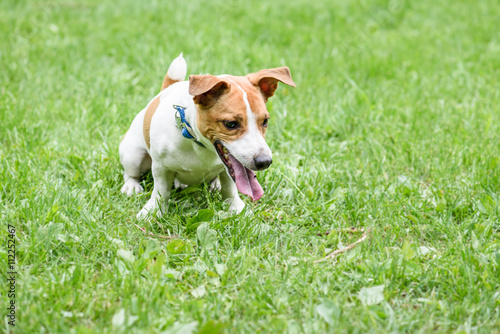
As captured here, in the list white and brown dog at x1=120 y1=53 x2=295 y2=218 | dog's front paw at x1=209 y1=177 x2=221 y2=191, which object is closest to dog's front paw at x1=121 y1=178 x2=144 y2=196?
white and brown dog at x1=120 y1=53 x2=295 y2=218

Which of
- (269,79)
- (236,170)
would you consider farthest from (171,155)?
(269,79)

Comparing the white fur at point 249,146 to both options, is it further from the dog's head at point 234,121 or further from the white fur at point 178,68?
the white fur at point 178,68

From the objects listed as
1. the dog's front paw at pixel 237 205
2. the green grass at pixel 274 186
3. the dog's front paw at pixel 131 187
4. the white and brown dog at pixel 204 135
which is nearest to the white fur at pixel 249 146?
the white and brown dog at pixel 204 135

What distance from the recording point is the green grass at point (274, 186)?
95.8 inches

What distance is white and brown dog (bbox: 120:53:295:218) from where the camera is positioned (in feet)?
9.09

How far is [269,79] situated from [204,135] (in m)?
0.51

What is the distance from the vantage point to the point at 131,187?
364 cm

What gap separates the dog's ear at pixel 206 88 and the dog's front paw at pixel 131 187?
1.03 meters

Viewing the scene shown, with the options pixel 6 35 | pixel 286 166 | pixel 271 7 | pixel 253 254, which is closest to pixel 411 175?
pixel 286 166

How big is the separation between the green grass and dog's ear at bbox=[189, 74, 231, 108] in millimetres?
726

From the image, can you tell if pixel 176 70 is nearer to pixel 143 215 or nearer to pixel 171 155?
pixel 171 155

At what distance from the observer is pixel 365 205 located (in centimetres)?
341

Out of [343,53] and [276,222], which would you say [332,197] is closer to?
[276,222]

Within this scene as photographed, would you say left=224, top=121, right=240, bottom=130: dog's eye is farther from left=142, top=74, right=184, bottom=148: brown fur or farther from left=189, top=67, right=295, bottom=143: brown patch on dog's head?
left=142, top=74, right=184, bottom=148: brown fur
